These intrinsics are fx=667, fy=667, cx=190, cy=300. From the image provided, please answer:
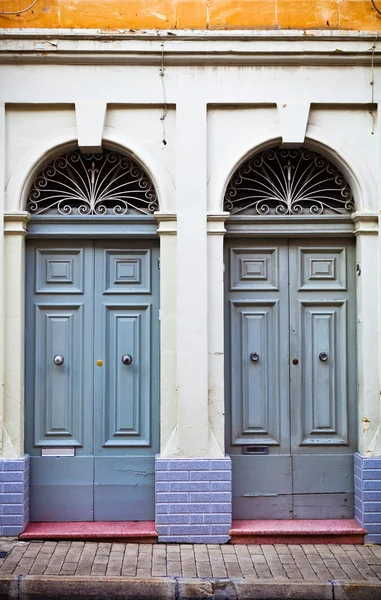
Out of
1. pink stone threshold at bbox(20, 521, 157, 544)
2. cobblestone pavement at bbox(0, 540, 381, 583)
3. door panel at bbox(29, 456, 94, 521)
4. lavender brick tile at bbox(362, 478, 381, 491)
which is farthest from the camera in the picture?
door panel at bbox(29, 456, 94, 521)

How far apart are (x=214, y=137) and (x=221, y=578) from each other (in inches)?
157

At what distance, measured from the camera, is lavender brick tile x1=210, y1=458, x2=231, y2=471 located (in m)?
6.28

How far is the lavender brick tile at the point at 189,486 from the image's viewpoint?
627 centimetres

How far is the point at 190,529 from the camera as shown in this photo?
6.25 metres

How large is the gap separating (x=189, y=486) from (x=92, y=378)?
1.42 meters

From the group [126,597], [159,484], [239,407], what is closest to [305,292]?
[239,407]

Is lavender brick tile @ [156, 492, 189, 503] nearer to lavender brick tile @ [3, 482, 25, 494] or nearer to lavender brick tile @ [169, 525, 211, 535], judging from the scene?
lavender brick tile @ [169, 525, 211, 535]

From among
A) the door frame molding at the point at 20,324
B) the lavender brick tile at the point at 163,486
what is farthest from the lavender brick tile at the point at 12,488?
the lavender brick tile at the point at 163,486

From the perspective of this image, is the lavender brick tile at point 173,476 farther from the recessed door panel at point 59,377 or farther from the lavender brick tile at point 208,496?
the recessed door panel at point 59,377

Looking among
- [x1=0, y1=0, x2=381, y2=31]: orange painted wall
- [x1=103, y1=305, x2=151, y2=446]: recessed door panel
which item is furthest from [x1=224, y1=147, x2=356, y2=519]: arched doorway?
[x1=0, y1=0, x2=381, y2=31]: orange painted wall

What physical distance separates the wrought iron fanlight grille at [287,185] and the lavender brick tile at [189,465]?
2470mm

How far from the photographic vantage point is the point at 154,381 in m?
6.63

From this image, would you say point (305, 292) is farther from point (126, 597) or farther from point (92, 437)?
point (126, 597)

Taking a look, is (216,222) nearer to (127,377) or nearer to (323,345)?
(323,345)
